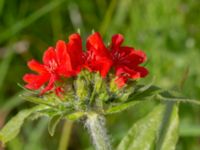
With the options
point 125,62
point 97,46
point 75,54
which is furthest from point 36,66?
point 125,62

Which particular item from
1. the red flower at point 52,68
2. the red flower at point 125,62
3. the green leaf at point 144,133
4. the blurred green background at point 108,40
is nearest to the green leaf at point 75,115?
the red flower at point 52,68

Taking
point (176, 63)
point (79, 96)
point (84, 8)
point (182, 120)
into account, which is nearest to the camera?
point (79, 96)

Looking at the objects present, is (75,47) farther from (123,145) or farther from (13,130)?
(123,145)

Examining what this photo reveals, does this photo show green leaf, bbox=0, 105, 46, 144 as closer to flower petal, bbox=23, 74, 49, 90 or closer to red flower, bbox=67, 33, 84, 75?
flower petal, bbox=23, 74, 49, 90

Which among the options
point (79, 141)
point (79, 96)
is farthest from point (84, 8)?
point (79, 96)

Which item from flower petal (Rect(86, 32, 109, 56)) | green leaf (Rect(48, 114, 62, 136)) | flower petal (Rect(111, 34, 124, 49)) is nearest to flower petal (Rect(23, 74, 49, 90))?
green leaf (Rect(48, 114, 62, 136))

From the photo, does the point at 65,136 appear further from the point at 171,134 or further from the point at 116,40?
the point at 116,40

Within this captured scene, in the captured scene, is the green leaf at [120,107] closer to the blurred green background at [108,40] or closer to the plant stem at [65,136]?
the blurred green background at [108,40]
